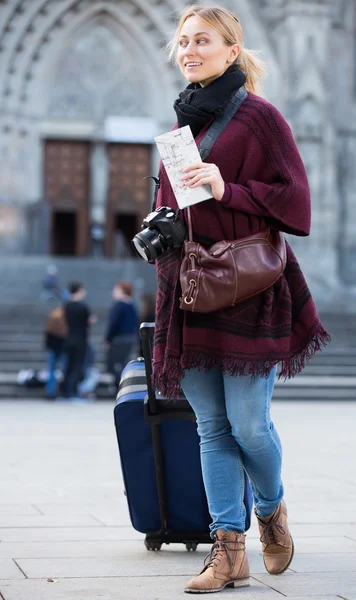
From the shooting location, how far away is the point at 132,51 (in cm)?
2631

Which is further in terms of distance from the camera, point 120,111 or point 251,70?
point 120,111

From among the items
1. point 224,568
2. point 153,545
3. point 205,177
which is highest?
point 205,177

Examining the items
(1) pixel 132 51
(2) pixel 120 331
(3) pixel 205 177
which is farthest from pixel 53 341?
(1) pixel 132 51

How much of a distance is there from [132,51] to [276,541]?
2341 cm

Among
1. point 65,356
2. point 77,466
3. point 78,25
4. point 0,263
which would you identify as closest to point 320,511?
Result: point 77,466

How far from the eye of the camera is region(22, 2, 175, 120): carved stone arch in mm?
25703

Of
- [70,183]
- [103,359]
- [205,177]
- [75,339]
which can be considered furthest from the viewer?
[70,183]

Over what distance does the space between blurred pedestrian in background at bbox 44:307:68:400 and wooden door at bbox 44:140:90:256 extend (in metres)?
11.8

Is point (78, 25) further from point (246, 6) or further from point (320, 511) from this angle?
point (320, 511)

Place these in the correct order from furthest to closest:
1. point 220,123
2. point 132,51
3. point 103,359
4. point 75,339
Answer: point 132,51
point 103,359
point 75,339
point 220,123

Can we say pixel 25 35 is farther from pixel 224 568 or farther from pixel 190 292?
pixel 224 568

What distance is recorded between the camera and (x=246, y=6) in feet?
81.6

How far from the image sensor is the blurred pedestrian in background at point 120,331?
44.8ft

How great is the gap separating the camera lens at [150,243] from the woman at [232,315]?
0.11m
